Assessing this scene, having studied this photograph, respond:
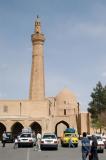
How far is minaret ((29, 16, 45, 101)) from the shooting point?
219 feet

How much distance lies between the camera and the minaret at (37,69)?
66812 mm

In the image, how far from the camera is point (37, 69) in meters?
66.9

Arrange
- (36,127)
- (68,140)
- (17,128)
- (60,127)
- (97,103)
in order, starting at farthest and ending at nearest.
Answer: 1. (60,127)
2. (97,103)
3. (36,127)
4. (17,128)
5. (68,140)

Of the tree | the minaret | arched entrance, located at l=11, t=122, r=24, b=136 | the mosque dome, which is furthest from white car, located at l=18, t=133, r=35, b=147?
the mosque dome

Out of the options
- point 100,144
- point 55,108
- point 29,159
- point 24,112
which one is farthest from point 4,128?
point 29,159

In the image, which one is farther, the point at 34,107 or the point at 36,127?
the point at 34,107

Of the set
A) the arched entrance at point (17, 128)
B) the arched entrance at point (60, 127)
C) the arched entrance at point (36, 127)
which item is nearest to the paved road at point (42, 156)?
the arched entrance at point (17, 128)

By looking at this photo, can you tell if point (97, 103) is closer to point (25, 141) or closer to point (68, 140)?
point (68, 140)

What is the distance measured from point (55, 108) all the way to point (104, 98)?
1111 centimetres

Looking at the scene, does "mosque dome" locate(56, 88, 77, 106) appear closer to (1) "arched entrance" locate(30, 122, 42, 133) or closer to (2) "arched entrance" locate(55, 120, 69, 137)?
(2) "arched entrance" locate(55, 120, 69, 137)

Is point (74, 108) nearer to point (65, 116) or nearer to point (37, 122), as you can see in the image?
point (65, 116)

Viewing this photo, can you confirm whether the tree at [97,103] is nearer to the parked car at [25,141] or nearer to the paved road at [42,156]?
the parked car at [25,141]

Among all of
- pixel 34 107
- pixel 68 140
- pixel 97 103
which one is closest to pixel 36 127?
pixel 34 107

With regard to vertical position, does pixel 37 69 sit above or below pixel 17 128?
above
